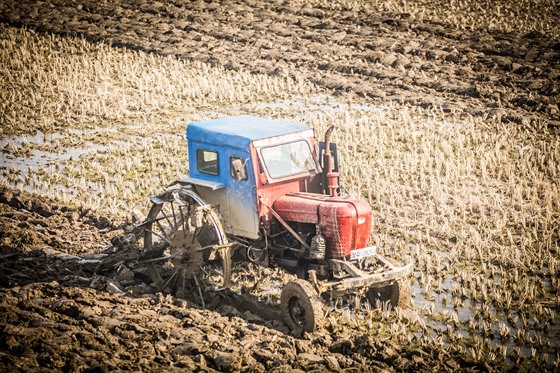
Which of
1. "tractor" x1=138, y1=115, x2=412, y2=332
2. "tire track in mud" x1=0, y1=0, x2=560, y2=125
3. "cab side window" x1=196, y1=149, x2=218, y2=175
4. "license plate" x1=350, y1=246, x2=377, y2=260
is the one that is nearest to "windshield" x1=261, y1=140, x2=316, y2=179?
"tractor" x1=138, y1=115, x2=412, y2=332

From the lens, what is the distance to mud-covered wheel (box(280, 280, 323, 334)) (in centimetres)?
1019

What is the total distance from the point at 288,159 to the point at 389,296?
2199mm

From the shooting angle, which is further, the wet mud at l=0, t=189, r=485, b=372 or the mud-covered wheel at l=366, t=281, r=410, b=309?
the mud-covered wheel at l=366, t=281, r=410, b=309

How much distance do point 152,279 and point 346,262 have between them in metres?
2.99

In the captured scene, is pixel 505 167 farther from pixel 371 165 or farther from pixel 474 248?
pixel 474 248

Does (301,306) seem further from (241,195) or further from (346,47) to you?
(346,47)

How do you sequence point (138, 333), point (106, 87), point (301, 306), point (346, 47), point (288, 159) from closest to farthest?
point (138, 333), point (301, 306), point (288, 159), point (106, 87), point (346, 47)

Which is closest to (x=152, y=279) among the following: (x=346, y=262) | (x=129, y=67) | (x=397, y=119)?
(x=346, y=262)

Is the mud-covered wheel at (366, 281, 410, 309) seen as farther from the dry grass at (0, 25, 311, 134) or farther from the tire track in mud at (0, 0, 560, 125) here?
the dry grass at (0, 25, 311, 134)

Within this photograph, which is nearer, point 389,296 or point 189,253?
point 389,296

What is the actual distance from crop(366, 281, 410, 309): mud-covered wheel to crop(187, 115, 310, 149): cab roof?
2.33 m

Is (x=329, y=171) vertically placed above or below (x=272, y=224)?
above

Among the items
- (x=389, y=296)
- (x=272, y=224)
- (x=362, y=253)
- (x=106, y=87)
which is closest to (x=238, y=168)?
(x=272, y=224)

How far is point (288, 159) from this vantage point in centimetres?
1166
